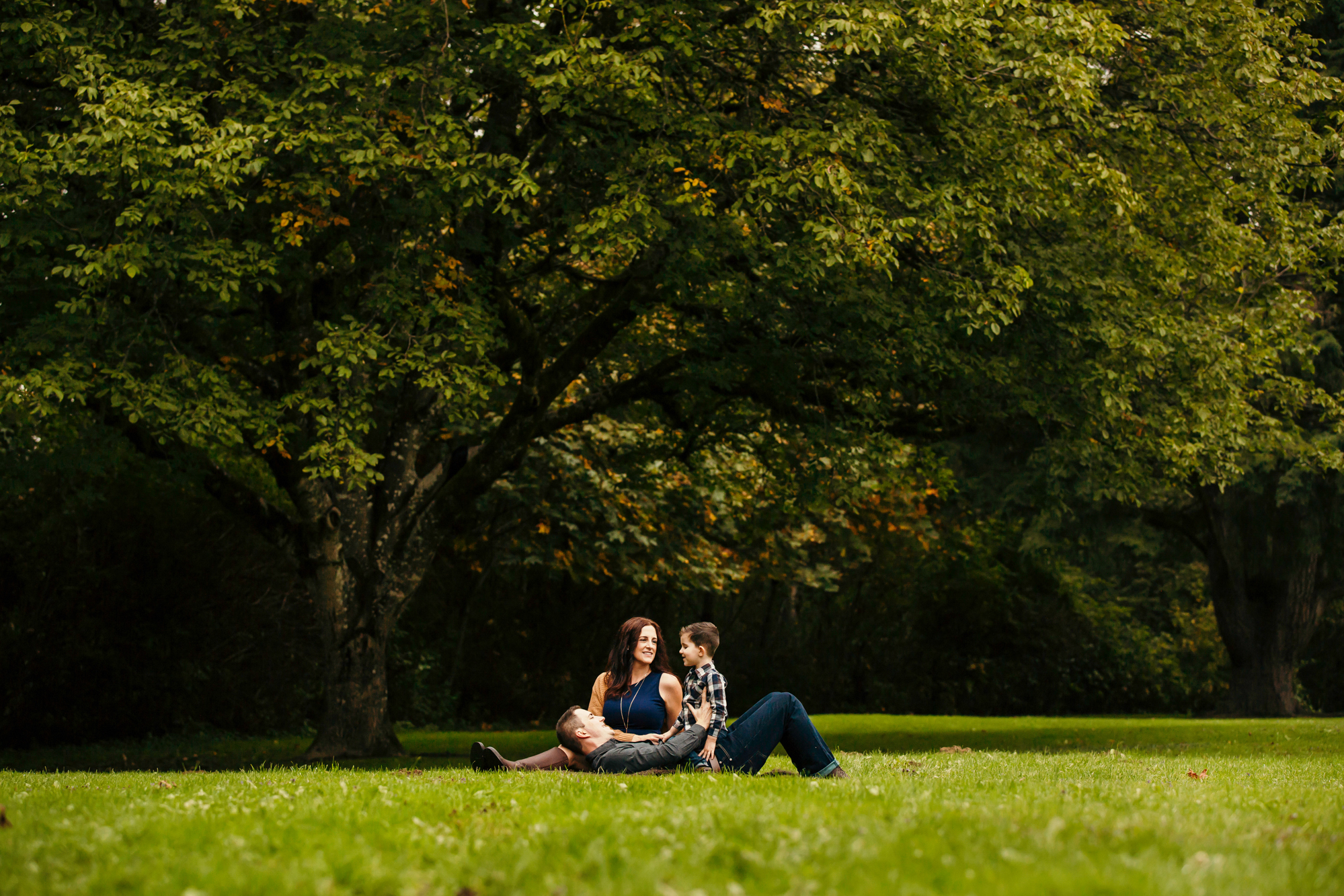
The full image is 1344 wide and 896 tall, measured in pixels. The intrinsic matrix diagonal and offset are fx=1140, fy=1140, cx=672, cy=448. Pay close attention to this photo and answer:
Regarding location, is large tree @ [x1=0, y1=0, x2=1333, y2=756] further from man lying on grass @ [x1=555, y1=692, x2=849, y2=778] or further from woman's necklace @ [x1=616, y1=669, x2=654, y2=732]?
man lying on grass @ [x1=555, y1=692, x2=849, y2=778]

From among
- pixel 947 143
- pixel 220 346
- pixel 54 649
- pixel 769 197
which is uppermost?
pixel 947 143

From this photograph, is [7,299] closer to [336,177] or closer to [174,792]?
[336,177]

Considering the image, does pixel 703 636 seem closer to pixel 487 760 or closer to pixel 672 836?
pixel 487 760

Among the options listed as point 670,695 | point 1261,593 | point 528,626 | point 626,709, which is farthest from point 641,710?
point 1261,593

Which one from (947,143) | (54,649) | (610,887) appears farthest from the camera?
(54,649)

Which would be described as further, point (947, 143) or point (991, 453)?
point (991, 453)

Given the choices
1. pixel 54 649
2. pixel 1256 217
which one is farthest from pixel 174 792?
pixel 1256 217

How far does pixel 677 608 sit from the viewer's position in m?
31.3

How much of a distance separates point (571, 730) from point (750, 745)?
1.44 m

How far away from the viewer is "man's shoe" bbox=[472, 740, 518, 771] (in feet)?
30.2

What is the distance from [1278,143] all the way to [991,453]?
11.6 meters

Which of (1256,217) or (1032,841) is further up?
(1256,217)

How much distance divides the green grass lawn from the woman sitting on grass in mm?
770

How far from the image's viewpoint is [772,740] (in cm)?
827
